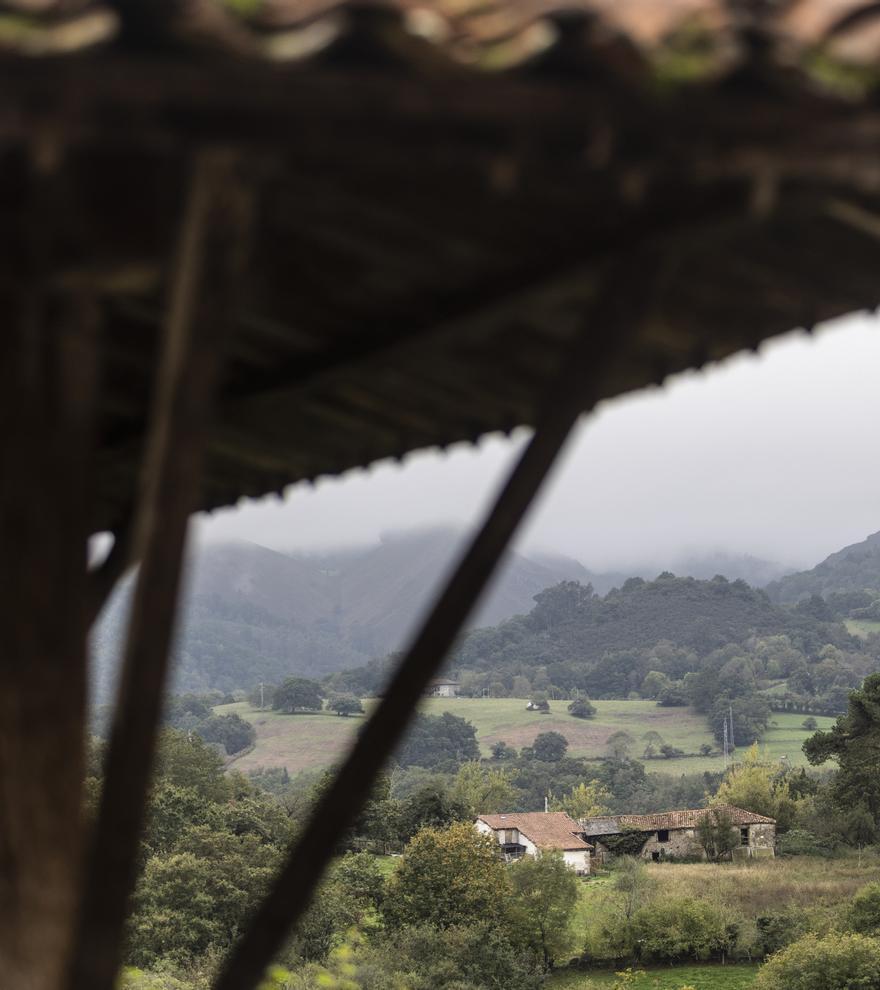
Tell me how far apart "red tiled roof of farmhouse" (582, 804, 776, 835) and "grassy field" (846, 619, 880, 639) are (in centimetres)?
12585

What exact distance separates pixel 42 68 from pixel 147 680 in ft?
2.60

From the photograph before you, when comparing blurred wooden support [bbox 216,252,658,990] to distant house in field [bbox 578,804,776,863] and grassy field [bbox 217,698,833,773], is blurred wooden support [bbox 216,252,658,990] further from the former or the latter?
grassy field [bbox 217,698,833,773]

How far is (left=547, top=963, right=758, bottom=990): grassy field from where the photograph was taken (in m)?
40.8

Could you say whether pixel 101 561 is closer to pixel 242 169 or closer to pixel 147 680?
pixel 147 680

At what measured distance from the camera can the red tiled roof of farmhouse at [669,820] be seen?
6625 cm

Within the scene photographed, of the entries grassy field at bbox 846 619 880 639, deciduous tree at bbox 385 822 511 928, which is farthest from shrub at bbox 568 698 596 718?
deciduous tree at bbox 385 822 511 928

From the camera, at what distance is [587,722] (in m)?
155

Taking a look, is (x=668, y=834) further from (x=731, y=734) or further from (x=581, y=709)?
(x=581, y=709)

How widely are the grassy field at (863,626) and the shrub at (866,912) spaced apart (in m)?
154

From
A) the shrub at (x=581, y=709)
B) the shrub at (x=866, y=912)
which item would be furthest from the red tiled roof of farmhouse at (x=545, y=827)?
the shrub at (x=581, y=709)

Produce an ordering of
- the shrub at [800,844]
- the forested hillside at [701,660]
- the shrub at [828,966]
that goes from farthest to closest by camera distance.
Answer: the forested hillside at [701,660]
the shrub at [800,844]
the shrub at [828,966]

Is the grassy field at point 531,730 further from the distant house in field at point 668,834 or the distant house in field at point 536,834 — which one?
the distant house in field at point 668,834

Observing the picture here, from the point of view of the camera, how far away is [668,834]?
68.8 meters

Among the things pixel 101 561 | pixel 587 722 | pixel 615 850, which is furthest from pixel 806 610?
pixel 101 561
